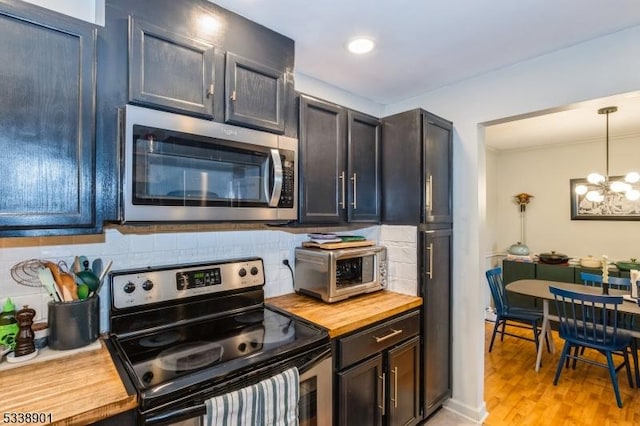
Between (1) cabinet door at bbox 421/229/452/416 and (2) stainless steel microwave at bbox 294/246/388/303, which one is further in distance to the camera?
(1) cabinet door at bbox 421/229/452/416

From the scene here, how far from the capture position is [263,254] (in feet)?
6.75

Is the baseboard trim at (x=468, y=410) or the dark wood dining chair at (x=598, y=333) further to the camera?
the dark wood dining chair at (x=598, y=333)

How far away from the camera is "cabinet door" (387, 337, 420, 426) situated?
1.88 m

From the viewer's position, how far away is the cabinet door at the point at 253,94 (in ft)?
4.86

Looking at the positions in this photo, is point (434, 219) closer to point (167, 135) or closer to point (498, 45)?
point (498, 45)

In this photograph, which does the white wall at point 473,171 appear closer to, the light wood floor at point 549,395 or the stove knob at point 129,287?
the light wood floor at point 549,395

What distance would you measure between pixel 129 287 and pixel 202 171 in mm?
625

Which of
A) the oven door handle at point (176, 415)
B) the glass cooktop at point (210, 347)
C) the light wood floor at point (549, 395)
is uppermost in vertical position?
the glass cooktop at point (210, 347)

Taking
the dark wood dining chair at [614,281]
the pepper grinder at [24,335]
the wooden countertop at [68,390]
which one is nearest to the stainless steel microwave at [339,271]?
the wooden countertop at [68,390]

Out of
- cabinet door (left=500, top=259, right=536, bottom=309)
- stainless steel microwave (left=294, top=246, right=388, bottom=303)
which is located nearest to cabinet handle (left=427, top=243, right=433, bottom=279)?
stainless steel microwave (left=294, top=246, right=388, bottom=303)

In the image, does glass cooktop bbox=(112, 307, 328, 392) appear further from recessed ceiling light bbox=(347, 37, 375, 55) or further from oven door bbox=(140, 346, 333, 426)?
recessed ceiling light bbox=(347, 37, 375, 55)

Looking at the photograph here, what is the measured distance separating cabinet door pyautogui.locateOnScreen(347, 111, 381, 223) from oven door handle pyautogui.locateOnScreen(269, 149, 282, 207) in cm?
64

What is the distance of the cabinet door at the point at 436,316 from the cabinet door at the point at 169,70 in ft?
5.13

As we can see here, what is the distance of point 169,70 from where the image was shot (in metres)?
1.32
